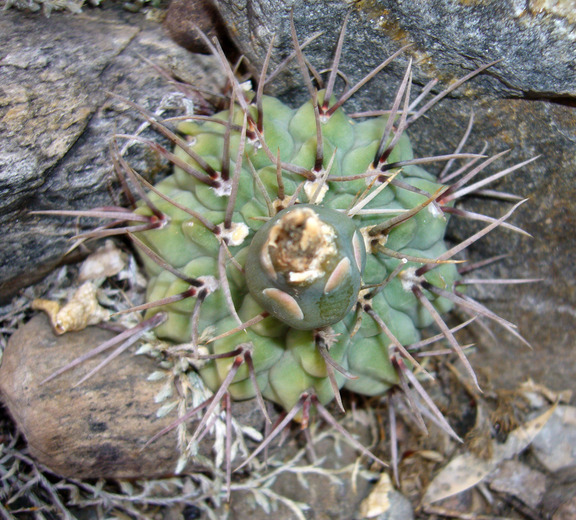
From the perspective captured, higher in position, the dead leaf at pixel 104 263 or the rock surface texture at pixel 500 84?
the rock surface texture at pixel 500 84

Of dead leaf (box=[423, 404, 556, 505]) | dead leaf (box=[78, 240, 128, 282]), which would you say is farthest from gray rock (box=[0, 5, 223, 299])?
dead leaf (box=[423, 404, 556, 505])

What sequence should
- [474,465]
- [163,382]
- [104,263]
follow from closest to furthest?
1. [163,382]
2. [104,263]
3. [474,465]

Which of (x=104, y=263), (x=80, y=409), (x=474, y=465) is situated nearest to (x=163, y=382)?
(x=80, y=409)

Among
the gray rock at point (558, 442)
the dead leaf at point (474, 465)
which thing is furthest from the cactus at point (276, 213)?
the gray rock at point (558, 442)

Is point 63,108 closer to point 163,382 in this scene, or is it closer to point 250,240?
point 250,240

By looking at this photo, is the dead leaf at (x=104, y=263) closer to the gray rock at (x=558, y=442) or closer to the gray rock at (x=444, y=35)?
the gray rock at (x=444, y=35)

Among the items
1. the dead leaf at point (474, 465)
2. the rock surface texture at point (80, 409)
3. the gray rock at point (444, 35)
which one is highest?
the gray rock at point (444, 35)

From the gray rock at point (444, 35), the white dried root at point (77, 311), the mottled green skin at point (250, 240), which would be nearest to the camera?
the gray rock at point (444, 35)
